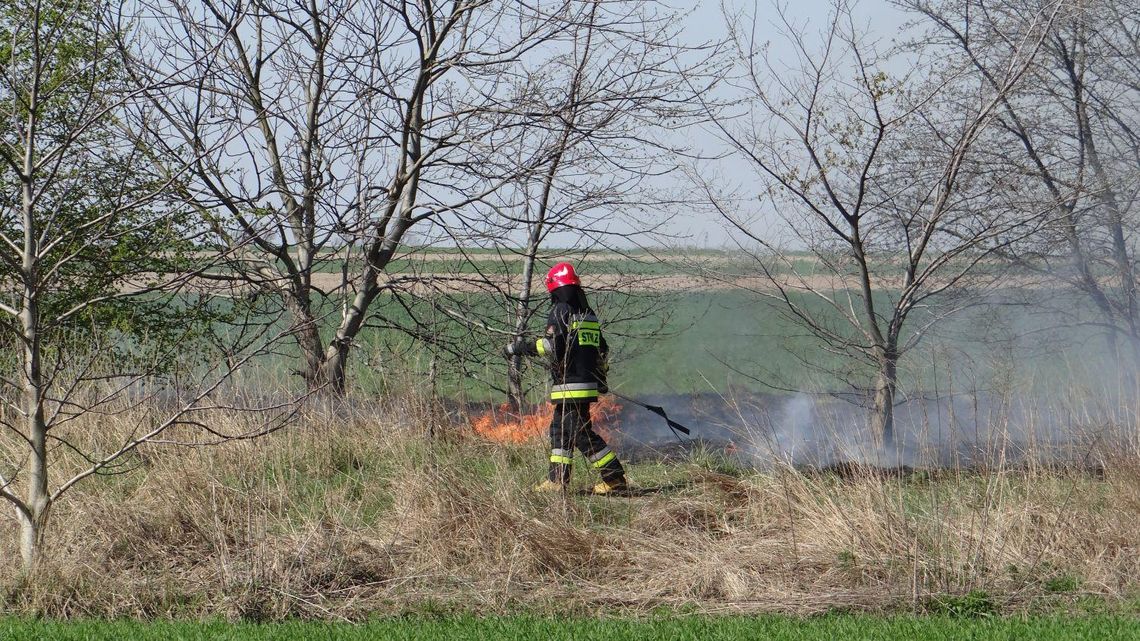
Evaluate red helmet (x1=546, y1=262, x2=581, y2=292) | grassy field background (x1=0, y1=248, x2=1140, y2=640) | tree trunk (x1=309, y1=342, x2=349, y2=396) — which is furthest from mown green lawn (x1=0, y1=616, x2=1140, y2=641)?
tree trunk (x1=309, y1=342, x2=349, y2=396)

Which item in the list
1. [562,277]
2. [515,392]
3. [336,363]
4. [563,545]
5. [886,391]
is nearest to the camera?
[563,545]

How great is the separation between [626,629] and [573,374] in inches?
126

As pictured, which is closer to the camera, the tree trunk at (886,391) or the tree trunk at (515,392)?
the tree trunk at (515,392)

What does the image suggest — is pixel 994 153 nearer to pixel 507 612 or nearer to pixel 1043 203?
pixel 1043 203

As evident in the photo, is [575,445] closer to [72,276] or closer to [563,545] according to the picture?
[563,545]

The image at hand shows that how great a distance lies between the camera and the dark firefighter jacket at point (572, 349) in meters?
7.82

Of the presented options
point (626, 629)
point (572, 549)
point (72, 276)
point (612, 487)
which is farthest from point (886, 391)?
point (72, 276)

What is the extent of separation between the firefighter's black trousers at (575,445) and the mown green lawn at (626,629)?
2251 mm

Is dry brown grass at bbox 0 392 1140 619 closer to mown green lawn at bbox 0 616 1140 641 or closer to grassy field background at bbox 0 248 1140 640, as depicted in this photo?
grassy field background at bbox 0 248 1140 640

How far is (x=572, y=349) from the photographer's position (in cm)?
793

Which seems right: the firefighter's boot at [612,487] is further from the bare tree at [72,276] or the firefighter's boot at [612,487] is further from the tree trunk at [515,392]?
the bare tree at [72,276]

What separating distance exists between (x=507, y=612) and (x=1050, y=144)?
7626 mm

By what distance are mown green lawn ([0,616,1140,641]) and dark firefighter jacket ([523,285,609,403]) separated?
2.80 m

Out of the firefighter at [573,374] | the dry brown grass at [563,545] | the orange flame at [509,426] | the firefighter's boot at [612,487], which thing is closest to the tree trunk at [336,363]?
the orange flame at [509,426]
